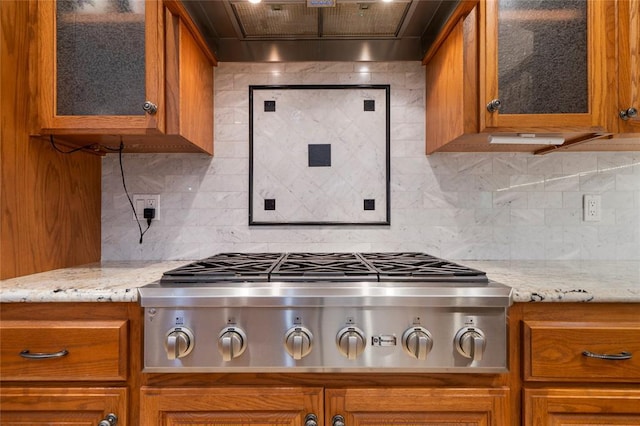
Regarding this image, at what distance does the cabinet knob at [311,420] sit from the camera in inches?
38.8

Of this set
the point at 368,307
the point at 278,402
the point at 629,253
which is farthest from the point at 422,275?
the point at 629,253

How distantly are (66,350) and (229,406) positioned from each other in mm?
476

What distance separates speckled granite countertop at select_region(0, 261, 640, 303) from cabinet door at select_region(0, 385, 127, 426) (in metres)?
0.25

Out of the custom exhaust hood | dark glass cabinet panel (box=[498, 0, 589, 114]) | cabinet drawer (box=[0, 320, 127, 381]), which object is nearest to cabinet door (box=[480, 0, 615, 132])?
dark glass cabinet panel (box=[498, 0, 589, 114])

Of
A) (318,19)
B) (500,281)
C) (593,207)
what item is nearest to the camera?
(500,281)

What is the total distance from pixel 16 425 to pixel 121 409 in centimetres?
29

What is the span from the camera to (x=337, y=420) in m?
0.99

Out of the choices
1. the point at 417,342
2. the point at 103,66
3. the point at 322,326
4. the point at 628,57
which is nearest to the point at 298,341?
the point at 322,326

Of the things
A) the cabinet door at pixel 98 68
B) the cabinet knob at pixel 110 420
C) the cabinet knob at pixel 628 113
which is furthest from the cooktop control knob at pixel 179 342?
the cabinet knob at pixel 628 113

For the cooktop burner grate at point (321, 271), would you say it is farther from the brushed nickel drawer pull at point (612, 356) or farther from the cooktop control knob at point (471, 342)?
the brushed nickel drawer pull at point (612, 356)

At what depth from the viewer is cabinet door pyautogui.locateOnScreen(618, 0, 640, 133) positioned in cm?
123

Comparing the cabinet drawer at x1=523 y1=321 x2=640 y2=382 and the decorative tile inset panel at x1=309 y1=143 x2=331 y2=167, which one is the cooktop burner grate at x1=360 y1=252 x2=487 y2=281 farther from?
the decorative tile inset panel at x1=309 y1=143 x2=331 y2=167

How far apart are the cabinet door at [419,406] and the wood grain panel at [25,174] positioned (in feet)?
3.76

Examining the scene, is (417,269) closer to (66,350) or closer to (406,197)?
(406,197)
